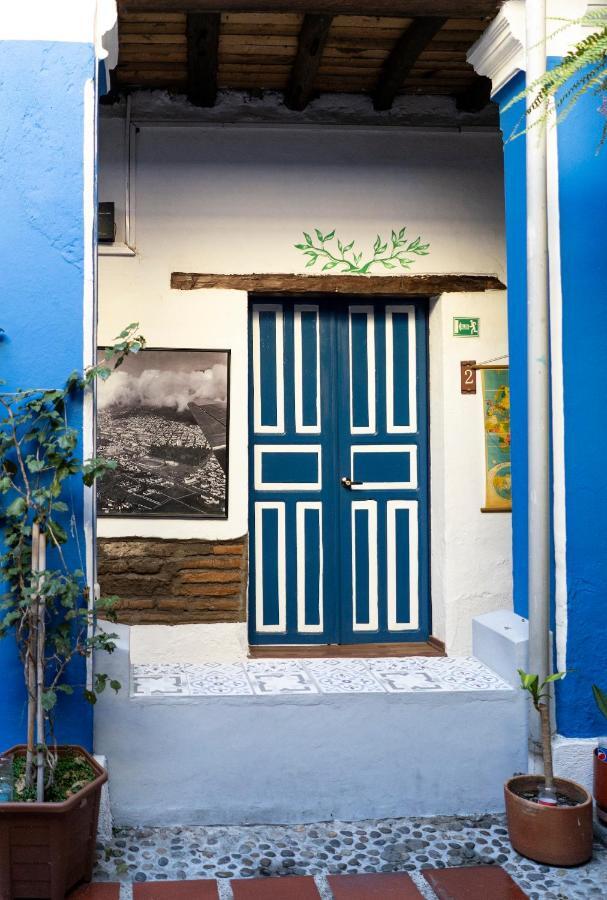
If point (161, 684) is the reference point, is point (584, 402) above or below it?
above

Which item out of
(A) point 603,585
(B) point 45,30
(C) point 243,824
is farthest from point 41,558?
(A) point 603,585

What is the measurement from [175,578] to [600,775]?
2433 mm

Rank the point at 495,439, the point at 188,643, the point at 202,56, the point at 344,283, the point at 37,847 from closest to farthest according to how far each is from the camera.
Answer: the point at 37,847
the point at 202,56
the point at 188,643
the point at 344,283
the point at 495,439

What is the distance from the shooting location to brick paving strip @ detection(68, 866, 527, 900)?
9.02 ft

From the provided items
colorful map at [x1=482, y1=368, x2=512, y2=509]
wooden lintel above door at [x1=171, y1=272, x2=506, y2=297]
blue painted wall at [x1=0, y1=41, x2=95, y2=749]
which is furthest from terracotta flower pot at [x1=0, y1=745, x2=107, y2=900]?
colorful map at [x1=482, y1=368, x2=512, y2=509]

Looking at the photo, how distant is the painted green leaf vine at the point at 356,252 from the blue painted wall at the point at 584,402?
5.44 ft

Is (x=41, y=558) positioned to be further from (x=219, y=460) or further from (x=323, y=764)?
(x=219, y=460)

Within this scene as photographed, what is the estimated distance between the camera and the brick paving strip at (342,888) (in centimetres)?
275

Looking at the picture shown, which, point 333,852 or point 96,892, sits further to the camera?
point 333,852

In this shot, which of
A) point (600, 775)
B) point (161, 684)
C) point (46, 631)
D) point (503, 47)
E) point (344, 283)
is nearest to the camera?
point (46, 631)

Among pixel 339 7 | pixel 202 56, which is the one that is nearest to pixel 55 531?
pixel 339 7

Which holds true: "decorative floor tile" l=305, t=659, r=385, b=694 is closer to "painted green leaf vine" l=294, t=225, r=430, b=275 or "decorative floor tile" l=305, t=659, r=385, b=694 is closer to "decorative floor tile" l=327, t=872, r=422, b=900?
"decorative floor tile" l=327, t=872, r=422, b=900

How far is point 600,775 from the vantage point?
3277 millimetres

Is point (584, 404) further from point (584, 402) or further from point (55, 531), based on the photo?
point (55, 531)
